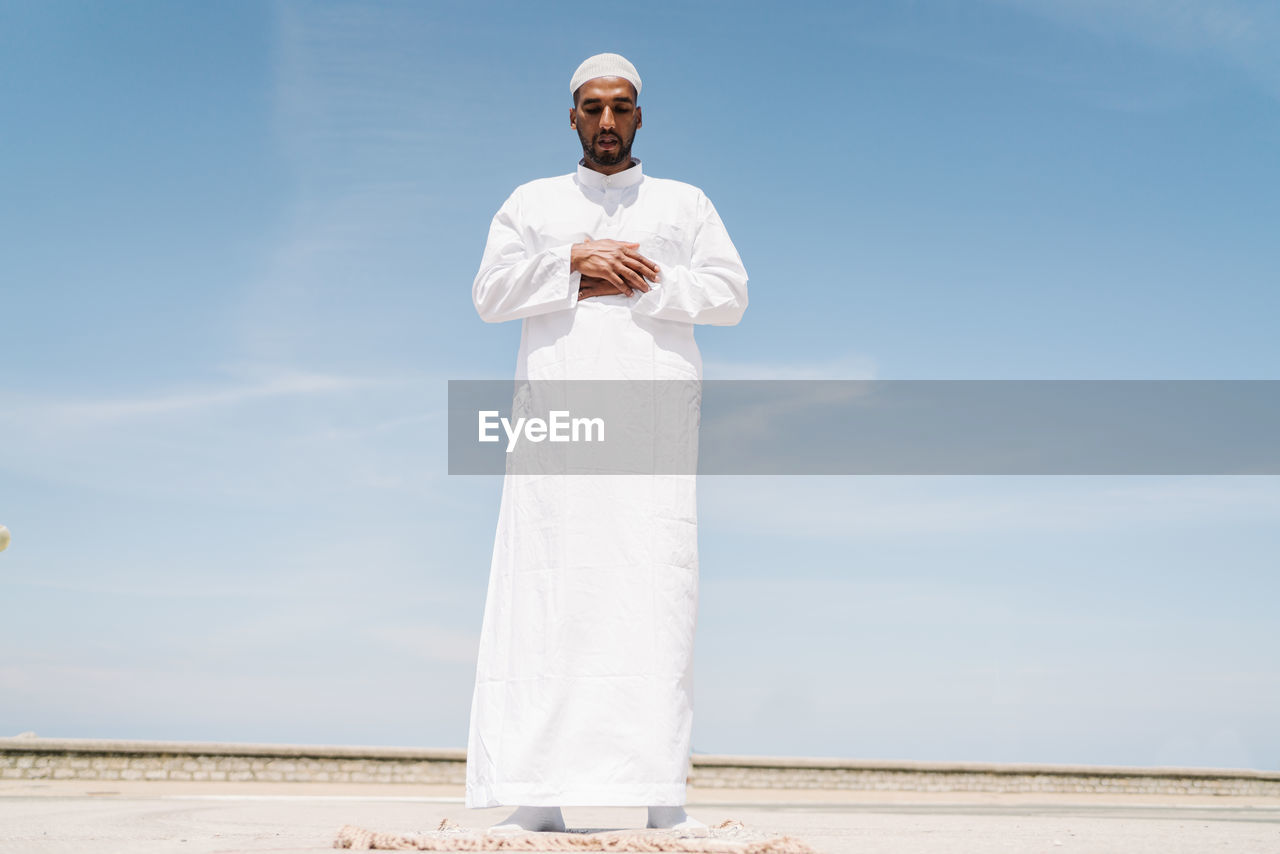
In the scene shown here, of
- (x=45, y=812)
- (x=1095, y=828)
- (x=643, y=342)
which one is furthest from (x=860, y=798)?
(x=643, y=342)

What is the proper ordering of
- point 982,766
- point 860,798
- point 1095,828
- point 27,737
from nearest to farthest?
point 1095,828, point 27,737, point 860,798, point 982,766

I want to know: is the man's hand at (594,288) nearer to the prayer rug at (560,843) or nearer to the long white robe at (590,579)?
the long white robe at (590,579)

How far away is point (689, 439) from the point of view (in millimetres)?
3971

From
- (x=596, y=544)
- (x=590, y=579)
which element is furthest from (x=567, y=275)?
(x=590, y=579)

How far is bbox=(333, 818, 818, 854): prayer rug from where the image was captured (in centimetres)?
315

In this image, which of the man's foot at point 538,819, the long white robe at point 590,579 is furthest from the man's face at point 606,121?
the man's foot at point 538,819

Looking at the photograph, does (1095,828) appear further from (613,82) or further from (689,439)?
(613,82)

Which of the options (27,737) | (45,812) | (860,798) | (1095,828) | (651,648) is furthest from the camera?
(860,798)

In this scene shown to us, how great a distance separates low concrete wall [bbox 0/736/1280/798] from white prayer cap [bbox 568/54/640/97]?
31.5 feet

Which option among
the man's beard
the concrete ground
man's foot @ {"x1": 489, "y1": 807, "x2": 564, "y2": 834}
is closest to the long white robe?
man's foot @ {"x1": 489, "y1": 807, "x2": 564, "y2": 834}

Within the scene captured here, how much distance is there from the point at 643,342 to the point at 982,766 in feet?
37.2

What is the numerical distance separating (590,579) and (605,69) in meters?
1.88

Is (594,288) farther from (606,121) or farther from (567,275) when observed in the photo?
(606,121)

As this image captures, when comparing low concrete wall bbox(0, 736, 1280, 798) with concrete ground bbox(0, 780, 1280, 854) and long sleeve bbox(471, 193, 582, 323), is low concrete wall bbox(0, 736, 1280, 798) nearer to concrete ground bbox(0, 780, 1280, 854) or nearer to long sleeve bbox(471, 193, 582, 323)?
concrete ground bbox(0, 780, 1280, 854)
